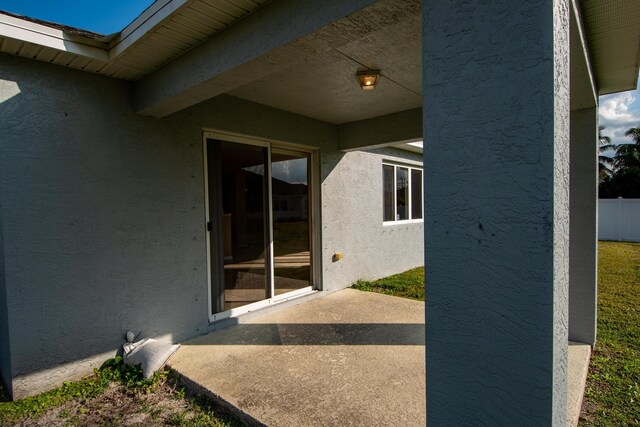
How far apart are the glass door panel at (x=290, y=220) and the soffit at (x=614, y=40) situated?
12.7 ft

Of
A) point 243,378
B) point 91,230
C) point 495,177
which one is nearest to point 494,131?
point 495,177

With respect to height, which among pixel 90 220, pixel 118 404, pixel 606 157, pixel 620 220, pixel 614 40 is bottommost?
pixel 118 404

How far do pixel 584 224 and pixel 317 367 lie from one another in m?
3.24

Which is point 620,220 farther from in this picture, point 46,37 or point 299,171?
point 46,37

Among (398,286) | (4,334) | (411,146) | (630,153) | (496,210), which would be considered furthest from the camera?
(630,153)

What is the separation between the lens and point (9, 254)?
280 centimetres

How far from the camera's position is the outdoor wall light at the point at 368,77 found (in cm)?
343

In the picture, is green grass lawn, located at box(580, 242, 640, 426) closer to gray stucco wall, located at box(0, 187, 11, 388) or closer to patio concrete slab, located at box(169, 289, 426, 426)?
patio concrete slab, located at box(169, 289, 426, 426)

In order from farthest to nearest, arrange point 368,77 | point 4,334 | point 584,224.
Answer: point 584,224
point 368,77
point 4,334

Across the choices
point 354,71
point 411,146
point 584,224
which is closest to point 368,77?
point 354,71

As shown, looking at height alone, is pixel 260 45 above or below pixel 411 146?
below

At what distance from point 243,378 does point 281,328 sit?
1266mm

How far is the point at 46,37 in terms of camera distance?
2.65 m

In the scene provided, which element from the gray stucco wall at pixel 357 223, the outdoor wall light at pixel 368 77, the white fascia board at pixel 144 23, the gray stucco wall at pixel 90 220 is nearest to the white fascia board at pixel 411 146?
the gray stucco wall at pixel 357 223
